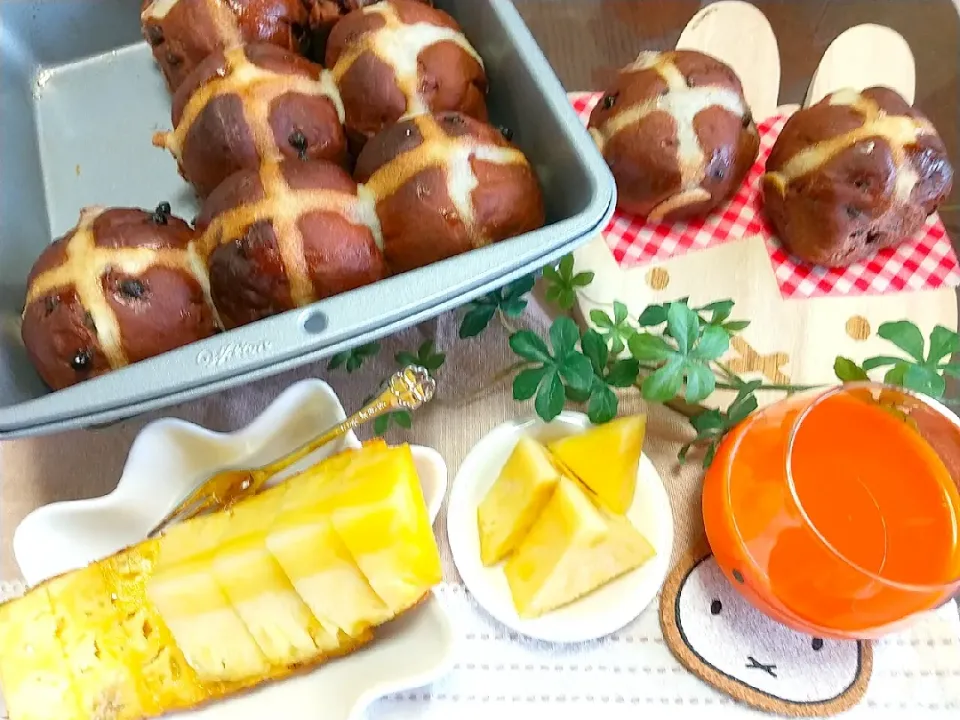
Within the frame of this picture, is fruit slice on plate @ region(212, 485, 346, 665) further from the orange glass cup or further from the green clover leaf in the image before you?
the orange glass cup

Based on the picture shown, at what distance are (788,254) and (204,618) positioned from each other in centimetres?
60

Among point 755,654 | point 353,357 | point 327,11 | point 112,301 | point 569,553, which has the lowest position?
point 755,654

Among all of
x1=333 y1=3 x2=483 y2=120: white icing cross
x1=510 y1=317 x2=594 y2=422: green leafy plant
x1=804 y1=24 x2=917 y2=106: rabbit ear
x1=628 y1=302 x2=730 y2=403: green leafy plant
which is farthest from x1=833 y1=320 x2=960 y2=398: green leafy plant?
x1=333 y1=3 x2=483 y2=120: white icing cross

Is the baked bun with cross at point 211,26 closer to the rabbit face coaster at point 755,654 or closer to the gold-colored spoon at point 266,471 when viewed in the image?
the gold-colored spoon at point 266,471

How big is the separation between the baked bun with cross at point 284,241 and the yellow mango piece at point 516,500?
187 mm

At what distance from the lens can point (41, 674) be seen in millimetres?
532

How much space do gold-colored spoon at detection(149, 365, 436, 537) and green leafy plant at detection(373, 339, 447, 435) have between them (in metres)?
0.02

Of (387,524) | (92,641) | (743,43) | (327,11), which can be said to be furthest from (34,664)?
(743,43)

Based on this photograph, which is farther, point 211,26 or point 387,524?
point 211,26

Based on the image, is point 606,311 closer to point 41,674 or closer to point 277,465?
point 277,465

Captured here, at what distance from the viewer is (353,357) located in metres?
0.66

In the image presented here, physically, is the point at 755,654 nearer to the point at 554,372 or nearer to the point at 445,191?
the point at 554,372

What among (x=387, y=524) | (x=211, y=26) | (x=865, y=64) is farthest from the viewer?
(x=865, y=64)

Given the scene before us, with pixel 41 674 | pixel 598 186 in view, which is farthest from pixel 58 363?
pixel 598 186
